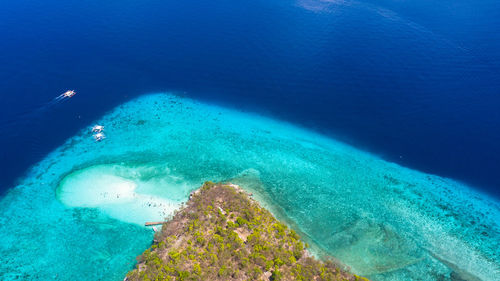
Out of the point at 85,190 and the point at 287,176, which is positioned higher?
the point at 287,176

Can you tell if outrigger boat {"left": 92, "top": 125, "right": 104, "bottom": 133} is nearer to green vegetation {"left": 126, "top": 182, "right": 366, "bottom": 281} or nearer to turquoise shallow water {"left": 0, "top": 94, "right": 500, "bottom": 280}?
turquoise shallow water {"left": 0, "top": 94, "right": 500, "bottom": 280}

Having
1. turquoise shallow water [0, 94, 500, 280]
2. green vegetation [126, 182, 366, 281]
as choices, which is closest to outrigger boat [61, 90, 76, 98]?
turquoise shallow water [0, 94, 500, 280]

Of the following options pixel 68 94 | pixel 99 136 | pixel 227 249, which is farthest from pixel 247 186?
pixel 68 94

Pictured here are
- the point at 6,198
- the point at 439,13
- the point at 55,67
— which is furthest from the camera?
the point at 439,13

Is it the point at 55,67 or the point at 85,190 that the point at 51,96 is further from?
the point at 85,190

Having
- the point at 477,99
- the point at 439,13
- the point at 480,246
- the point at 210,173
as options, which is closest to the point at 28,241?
the point at 210,173
